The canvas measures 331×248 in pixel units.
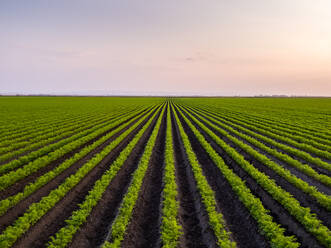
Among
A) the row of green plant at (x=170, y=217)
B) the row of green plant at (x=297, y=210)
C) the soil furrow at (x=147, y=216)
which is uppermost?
the row of green plant at (x=297, y=210)

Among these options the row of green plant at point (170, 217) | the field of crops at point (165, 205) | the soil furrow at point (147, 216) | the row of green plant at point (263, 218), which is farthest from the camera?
the soil furrow at point (147, 216)

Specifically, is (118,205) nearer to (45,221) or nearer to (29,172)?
(45,221)

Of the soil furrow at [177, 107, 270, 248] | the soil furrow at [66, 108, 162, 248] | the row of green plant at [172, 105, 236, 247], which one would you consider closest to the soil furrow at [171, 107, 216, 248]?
the row of green plant at [172, 105, 236, 247]

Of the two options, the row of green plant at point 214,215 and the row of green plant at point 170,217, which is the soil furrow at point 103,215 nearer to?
the row of green plant at point 170,217

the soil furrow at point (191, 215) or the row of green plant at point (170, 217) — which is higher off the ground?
the row of green plant at point (170, 217)

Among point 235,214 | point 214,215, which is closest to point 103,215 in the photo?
point 214,215

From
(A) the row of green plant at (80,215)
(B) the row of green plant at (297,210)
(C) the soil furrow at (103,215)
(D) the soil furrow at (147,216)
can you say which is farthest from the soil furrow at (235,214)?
(A) the row of green plant at (80,215)

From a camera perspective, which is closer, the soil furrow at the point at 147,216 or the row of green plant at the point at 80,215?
the row of green plant at the point at 80,215

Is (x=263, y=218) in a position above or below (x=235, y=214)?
above

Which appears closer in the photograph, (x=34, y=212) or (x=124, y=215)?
(x=34, y=212)

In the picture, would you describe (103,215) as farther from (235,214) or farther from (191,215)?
(235,214)

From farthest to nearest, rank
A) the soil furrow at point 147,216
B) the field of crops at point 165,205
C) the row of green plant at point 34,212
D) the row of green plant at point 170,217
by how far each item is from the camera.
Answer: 1. the soil furrow at point 147,216
2. the field of crops at point 165,205
3. the row of green plant at point 170,217
4. the row of green plant at point 34,212

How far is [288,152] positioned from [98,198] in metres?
13.2

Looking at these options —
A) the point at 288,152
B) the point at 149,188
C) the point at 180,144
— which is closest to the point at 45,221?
the point at 149,188
